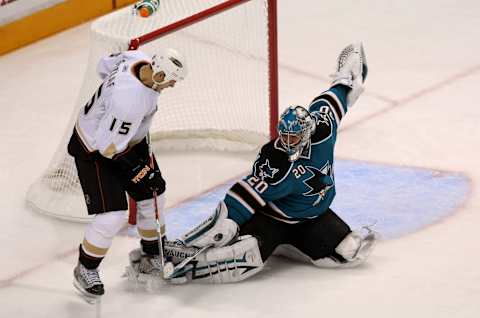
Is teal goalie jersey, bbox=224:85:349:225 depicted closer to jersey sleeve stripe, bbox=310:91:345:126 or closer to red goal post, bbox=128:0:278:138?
jersey sleeve stripe, bbox=310:91:345:126

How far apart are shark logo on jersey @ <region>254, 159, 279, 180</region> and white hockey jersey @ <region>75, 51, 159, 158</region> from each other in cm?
Result: 41

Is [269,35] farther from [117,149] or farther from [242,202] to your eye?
[117,149]

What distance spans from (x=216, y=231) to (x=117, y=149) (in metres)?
0.50

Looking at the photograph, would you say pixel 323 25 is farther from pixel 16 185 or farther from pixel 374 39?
Answer: pixel 16 185

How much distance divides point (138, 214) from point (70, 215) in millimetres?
658

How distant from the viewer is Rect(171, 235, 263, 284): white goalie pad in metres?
4.96

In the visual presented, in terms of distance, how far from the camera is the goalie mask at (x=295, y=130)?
480 centimetres

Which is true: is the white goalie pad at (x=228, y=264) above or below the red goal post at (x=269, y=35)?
below

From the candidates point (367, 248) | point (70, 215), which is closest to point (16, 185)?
point (70, 215)

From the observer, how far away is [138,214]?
5.00 m

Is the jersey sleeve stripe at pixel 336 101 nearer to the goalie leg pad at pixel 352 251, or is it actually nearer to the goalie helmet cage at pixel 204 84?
the goalie leg pad at pixel 352 251

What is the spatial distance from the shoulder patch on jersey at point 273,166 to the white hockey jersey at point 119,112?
42 centimetres

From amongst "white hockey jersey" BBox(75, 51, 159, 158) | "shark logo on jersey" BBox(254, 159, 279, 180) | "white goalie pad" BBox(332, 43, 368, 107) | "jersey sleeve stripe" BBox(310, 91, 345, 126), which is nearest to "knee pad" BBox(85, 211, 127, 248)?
"white hockey jersey" BBox(75, 51, 159, 158)

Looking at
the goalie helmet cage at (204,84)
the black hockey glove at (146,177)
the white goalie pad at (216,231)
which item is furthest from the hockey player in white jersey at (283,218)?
the goalie helmet cage at (204,84)
